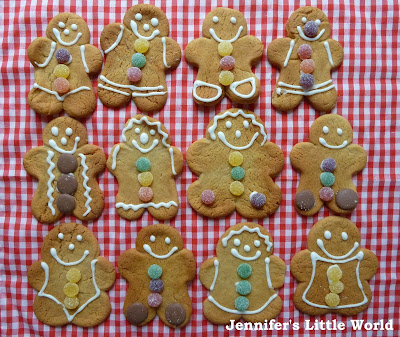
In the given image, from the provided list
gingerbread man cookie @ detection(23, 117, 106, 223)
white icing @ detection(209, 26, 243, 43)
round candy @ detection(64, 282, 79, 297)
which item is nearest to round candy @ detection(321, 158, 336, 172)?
white icing @ detection(209, 26, 243, 43)

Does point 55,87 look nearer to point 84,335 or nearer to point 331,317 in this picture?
point 84,335

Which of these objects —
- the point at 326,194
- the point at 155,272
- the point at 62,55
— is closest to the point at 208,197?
the point at 155,272

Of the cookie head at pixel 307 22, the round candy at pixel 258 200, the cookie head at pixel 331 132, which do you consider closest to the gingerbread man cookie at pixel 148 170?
the round candy at pixel 258 200

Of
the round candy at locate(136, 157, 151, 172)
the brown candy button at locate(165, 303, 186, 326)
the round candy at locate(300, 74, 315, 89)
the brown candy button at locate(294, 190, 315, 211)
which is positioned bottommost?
the brown candy button at locate(165, 303, 186, 326)

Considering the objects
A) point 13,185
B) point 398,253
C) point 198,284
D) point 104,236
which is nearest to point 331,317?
point 398,253

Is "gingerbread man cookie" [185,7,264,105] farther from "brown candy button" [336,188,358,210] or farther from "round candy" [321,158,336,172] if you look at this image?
"brown candy button" [336,188,358,210]

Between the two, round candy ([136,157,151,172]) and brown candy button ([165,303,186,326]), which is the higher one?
round candy ([136,157,151,172])
